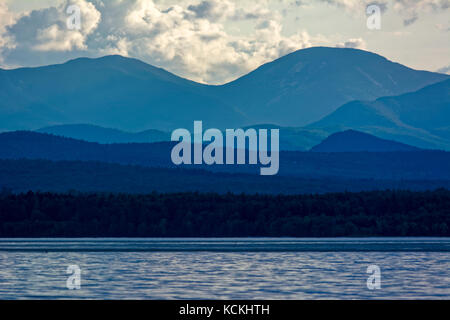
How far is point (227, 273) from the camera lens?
9050 cm

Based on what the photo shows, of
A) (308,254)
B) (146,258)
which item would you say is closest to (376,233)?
(308,254)

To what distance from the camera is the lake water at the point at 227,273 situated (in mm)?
73062

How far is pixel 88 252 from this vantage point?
13062cm

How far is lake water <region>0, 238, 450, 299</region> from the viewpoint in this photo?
73062 millimetres

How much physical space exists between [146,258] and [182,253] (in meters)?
11.0

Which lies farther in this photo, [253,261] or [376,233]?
[376,233]

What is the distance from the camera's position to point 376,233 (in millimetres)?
199375

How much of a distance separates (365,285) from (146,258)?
42.8m

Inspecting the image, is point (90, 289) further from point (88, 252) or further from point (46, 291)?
point (88, 252)
